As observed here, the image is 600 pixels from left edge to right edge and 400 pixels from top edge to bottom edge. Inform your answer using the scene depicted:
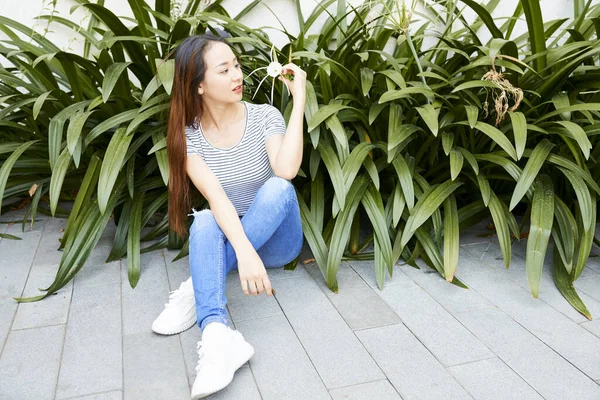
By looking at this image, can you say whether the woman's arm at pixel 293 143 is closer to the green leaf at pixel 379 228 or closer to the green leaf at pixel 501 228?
the green leaf at pixel 379 228

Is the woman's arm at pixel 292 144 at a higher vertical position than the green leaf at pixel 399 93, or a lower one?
lower

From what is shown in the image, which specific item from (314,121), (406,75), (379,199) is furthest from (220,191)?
(406,75)

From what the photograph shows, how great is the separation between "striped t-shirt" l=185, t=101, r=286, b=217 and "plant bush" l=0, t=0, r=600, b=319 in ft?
0.76

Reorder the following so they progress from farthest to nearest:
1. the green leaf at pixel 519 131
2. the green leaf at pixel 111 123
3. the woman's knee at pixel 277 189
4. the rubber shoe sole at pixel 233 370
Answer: the green leaf at pixel 111 123, the green leaf at pixel 519 131, the woman's knee at pixel 277 189, the rubber shoe sole at pixel 233 370

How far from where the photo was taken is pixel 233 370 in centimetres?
156

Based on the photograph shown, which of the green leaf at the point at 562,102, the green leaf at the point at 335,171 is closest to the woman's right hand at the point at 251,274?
the green leaf at the point at 335,171

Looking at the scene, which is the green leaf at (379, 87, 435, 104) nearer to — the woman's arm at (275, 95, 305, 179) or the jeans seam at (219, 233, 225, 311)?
the woman's arm at (275, 95, 305, 179)

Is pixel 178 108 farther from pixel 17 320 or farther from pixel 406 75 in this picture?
pixel 406 75

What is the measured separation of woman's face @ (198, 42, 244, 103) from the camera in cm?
180

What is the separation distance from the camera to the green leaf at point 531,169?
2023mm

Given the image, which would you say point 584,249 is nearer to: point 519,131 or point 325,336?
point 519,131

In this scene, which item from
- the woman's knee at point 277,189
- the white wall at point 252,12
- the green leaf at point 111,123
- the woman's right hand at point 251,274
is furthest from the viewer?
the white wall at point 252,12

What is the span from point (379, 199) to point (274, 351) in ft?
2.55

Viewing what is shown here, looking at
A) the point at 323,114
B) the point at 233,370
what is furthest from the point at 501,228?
the point at 233,370
